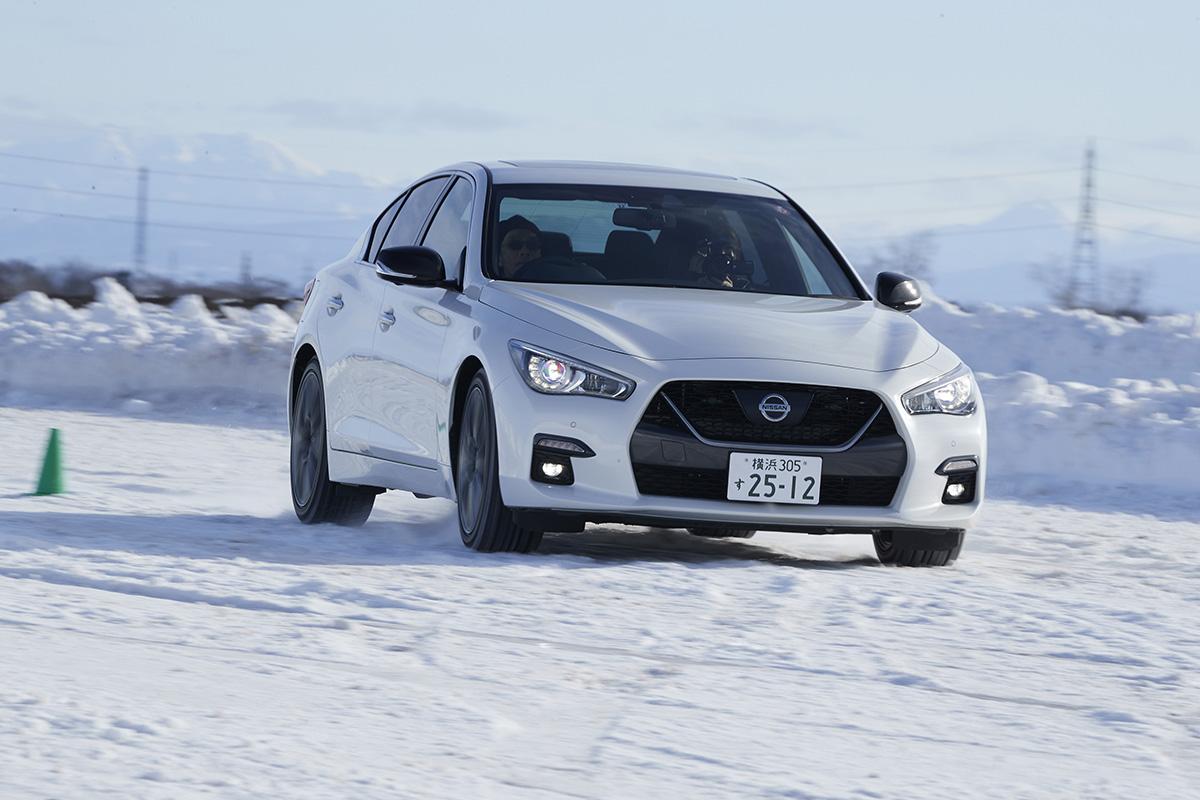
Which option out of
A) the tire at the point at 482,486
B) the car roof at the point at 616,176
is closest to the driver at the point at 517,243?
the car roof at the point at 616,176

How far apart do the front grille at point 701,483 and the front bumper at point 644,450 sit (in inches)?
0.9

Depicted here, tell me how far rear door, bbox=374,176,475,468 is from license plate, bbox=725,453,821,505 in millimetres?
1301

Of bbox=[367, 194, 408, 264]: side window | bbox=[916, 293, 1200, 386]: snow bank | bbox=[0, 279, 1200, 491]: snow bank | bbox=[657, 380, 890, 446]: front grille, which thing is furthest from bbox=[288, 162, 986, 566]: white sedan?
bbox=[916, 293, 1200, 386]: snow bank

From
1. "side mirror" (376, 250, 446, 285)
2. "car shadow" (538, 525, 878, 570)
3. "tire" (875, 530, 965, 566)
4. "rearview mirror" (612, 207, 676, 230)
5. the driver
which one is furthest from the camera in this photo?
"rearview mirror" (612, 207, 676, 230)

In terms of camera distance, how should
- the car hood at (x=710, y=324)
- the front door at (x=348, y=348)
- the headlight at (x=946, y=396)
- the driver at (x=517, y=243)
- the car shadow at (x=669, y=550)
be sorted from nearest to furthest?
the car hood at (x=710, y=324) → the headlight at (x=946, y=396) → the car shadow at (x=669, y=550) → the driver at (x=517, y=243) → the front door at (x=348, y=348)

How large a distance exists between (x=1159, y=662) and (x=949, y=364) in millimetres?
2097

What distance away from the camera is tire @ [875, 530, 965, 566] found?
26.7 ft

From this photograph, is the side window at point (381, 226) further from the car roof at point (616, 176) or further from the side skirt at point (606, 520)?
the side skirt at point (606, 520)

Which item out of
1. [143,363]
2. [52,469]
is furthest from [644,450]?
[143,363]

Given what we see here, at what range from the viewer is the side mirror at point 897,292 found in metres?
8.66

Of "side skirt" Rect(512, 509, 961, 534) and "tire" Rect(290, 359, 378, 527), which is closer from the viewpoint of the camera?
"side skirt" Rect(512, 509, 961, 534)

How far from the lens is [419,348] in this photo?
28.3ft

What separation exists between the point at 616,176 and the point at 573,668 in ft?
12.6

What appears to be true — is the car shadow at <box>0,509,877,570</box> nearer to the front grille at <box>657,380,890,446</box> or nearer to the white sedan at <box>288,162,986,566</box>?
the white sedan at <box>288,162,986,566</box>
